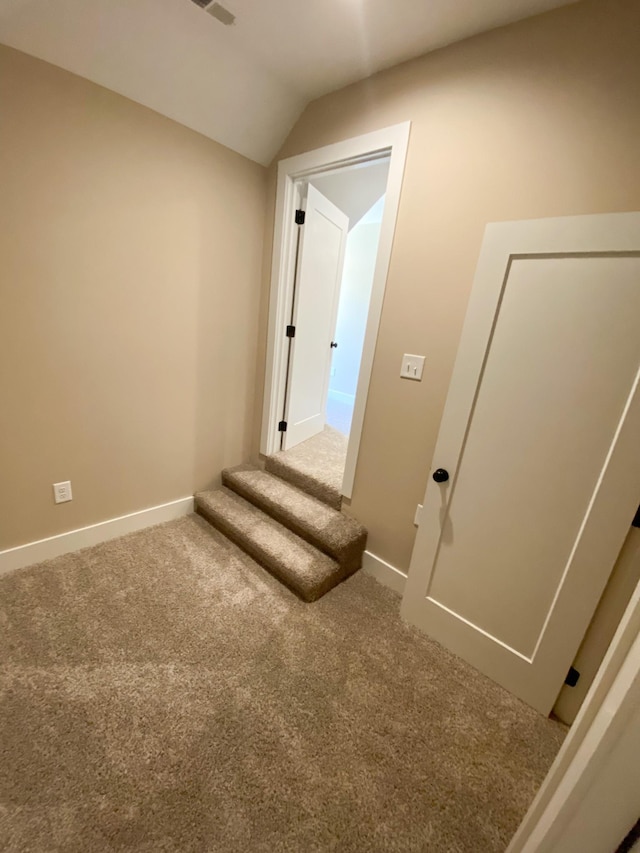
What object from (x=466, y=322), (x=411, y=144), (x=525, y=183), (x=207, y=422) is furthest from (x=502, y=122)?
(x=207, y=422)

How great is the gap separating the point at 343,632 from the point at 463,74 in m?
2.50

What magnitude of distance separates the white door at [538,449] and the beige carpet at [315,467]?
28.4 inches

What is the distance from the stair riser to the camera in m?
1.73

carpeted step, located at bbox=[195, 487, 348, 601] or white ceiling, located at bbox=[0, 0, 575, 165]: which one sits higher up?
white ceiling, located at bbox=[0, 0, 575, 165]

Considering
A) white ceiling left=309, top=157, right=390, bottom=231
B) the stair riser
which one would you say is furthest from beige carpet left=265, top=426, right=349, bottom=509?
white ceiling left=309, top=157, right=390, bottom=231

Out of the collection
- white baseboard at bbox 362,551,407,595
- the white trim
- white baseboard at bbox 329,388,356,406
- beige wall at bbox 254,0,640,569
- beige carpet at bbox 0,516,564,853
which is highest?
beige wall at bbox 254,0,640,569

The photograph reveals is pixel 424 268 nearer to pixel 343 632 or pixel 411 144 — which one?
pixel 411 144

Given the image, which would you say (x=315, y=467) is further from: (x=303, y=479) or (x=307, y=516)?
(x=307, y=516)

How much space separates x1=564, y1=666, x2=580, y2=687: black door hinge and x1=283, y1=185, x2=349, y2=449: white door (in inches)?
77.4

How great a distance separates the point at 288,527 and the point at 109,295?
165 centimetres

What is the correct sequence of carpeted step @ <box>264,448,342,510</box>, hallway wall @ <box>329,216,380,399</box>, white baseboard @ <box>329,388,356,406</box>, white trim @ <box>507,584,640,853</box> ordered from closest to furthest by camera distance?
white trim @ <box>507,584,640,853</box>, carpeted step @ <box>264,448,342,510</box>, hallway wall @ <box>329,216,380,399</box>, white baseboard @ <box>329,388,356,406</box>

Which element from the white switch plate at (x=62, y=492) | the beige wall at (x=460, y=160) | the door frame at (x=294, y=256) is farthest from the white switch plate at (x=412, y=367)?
the white switch plate at (x=62, y=492)

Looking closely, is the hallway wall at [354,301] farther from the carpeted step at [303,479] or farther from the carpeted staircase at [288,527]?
the carpeted staircase at [288,527]

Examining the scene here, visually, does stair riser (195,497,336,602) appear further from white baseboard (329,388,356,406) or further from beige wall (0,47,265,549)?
white baseboard (329,388,356,406)
